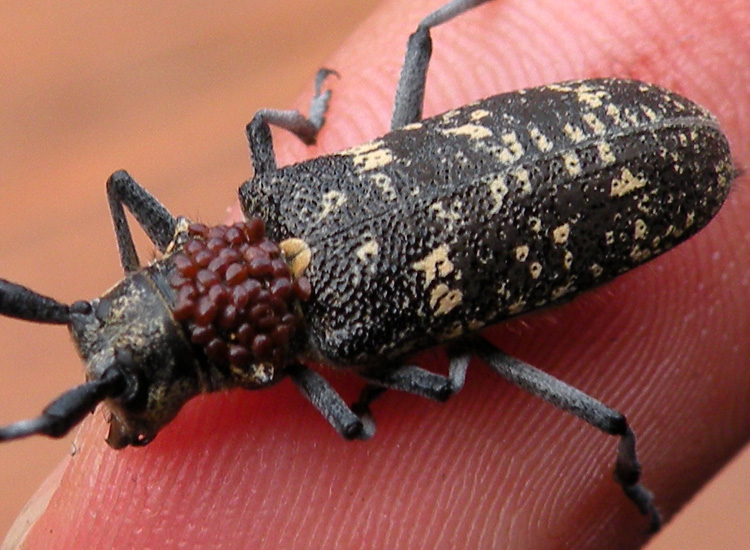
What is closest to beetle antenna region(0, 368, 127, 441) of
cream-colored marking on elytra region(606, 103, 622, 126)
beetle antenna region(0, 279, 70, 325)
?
beetle antenna region(0, 279, 70, 325)

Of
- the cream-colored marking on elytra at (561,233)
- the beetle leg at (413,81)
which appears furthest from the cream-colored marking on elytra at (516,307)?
the beetle leg at (413,81)

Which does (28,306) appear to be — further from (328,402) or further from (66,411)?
(328,402)

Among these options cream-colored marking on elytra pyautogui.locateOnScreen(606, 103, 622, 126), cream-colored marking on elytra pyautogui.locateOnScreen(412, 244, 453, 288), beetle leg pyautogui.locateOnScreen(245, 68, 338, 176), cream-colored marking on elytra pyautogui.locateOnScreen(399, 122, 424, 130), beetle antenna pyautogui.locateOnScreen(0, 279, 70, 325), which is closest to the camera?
beetle antenna pyautogui.locateOnScreen(0, 279, 70, 325)

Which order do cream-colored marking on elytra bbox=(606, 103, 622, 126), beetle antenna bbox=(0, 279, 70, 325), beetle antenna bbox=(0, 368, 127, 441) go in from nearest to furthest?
beetle antenna bbox=(0, 368, 127, 441) < beetle antenna bbox=(0, 279, 70, 325) < cream-colored marking on elytra bbox=(606, 103, 622, 126)

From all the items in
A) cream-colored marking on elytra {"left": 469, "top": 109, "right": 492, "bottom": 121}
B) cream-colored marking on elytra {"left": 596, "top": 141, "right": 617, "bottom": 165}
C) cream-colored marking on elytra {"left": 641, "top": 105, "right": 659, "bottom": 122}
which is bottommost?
cream-colored marking on elytra {"left": 596, "top": 141, "right": 617, "bottom": 165}

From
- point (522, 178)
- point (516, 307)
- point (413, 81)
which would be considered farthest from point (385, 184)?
point (413, 81)

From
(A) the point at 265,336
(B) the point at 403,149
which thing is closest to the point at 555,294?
(B) the point at 403,149

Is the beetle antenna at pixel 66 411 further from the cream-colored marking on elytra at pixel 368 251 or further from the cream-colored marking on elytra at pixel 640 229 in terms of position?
the cream-colored marking on elytra at pixel 640 229

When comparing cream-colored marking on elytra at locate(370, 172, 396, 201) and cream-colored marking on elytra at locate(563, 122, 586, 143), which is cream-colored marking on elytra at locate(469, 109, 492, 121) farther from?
cream-colored marking on elytra at locate(370, 172, 396, 201)
